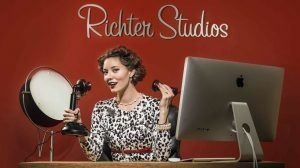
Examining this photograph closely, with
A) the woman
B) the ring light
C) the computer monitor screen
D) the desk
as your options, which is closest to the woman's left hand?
the woman

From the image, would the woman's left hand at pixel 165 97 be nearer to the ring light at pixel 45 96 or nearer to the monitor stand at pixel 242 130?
the monitor stand at pixel 242 130

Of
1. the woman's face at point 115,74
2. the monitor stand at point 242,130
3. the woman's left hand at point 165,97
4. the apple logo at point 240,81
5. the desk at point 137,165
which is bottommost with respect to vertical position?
the desk at point 137,165

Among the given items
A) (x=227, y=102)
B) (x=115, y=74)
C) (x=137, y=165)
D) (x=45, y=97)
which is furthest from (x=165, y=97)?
(x=45, y=97)

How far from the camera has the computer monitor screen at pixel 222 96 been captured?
8.14 feet

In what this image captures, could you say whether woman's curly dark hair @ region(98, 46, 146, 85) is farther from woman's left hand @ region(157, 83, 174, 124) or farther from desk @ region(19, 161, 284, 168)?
desk @ region(19, 161, 284, 168)

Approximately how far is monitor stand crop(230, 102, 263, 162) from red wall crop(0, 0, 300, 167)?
1452 millimetres

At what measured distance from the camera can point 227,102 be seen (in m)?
2.59

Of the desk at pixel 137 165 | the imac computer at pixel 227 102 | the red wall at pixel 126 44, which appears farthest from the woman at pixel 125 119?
the desk at pixel 137 165

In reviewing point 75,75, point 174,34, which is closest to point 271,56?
point 174,34

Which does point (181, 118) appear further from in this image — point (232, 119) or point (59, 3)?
point (59, 3)

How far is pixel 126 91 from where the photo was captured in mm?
3646

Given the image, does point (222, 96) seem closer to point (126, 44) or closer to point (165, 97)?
point (165, 97)

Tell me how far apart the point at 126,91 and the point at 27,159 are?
1055mm

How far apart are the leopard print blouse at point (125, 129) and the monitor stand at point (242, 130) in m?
0.80
